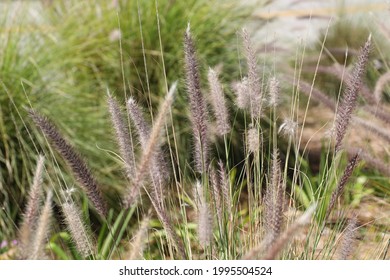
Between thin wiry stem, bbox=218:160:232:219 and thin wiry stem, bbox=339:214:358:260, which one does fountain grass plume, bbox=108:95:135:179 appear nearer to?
thin wiry stem, bbox=218:160:232:219

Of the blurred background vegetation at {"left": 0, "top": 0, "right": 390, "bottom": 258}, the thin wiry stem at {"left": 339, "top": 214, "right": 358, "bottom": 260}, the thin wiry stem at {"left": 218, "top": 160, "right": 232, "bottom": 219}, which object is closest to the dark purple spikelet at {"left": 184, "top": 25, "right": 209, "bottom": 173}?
the thin wiry stem at {"left": 218, "top": 160, "right": 232, "bottom": 219}

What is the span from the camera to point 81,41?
10.4ft

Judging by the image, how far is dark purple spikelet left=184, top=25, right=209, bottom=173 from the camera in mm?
1249

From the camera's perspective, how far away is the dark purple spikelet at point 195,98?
125 cm

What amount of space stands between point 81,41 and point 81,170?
6.79 feet

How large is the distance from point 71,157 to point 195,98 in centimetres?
25

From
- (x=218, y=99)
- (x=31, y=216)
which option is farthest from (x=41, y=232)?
(x=218, y=99)

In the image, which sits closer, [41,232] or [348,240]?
[41,232]

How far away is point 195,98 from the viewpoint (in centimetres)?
127

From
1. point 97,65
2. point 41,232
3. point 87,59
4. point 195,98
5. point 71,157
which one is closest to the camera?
point 41,232

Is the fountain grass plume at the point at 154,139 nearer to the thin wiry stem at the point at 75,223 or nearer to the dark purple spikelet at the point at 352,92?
the thin wiry stem at the point at 75,223

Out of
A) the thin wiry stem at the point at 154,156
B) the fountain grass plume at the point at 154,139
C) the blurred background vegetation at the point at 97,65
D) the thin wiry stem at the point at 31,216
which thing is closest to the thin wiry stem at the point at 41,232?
the thin wiry stem at the point at 31,216

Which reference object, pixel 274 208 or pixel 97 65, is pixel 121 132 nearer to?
pixel 274 208
